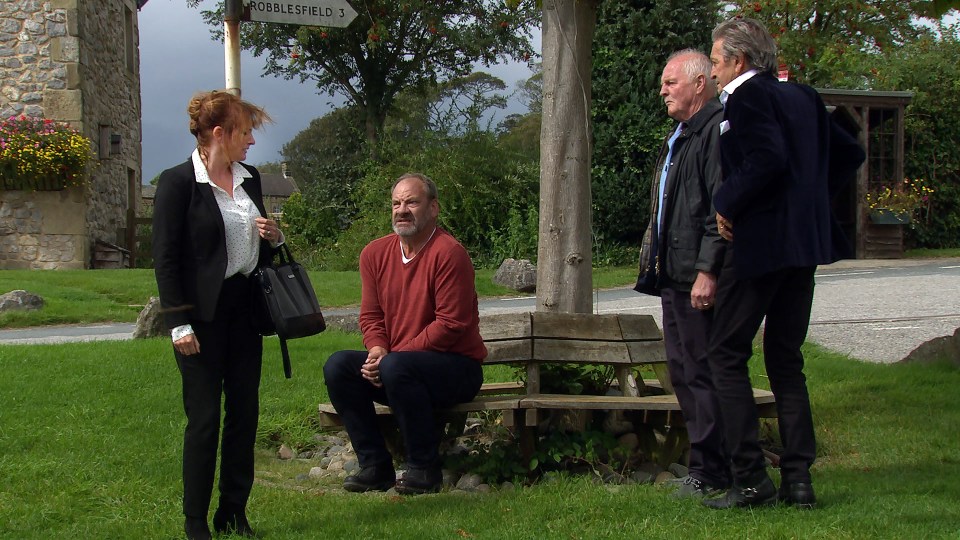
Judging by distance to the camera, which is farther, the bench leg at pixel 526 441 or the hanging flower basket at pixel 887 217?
the hanging flower basket at pixel 887 217

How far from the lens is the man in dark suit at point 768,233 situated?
3.87 m

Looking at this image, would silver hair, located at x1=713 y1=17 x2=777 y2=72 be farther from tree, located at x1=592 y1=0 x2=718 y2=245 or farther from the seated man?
tree, located at x1=592 y1=0 x2=718 y2=245

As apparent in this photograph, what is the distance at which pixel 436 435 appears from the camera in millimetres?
4953

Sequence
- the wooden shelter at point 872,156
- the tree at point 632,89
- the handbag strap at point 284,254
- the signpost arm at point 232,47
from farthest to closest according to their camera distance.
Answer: the wooden shelter at point 872,156 < the tree at point 632,89 < the signpost arm at point 232,47 < the handbag strap at point 284,254

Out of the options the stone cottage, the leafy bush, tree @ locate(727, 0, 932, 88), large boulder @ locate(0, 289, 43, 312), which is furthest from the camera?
tree @ locate(727, 0, 932, 88)

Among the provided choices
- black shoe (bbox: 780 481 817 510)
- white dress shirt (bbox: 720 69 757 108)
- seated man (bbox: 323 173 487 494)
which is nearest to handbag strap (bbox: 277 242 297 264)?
seated man (bbox: 323 173 487 494)

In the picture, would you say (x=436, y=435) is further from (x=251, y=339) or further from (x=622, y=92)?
(x=622, y=92)

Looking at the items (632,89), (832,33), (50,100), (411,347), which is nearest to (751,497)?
(411,347)

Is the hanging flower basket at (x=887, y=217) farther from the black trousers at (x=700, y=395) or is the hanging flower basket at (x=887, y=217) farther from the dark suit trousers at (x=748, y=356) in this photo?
the dark suit trousers at (x=748, y=356)

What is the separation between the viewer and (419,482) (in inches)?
190

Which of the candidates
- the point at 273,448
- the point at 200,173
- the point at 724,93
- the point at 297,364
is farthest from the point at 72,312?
the point at 724,93

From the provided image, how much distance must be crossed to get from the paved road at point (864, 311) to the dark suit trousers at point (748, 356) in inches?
130

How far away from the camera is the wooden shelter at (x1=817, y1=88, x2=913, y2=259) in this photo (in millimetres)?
19922

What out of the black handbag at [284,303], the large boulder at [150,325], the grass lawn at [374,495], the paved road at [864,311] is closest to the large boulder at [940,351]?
the grass lawn at [374,495]
